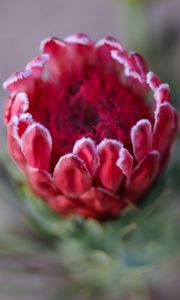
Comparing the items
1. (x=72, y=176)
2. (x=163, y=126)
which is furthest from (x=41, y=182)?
(x=163, y=126)

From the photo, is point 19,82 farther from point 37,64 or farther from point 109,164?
point 109,164

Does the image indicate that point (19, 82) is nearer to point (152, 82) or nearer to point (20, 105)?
point (20, 105)

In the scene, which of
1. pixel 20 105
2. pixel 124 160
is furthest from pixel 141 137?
pixel 20 105

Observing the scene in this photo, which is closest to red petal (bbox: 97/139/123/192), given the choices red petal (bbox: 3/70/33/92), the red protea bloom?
the red protea bloom

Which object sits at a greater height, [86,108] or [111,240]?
[86,108]

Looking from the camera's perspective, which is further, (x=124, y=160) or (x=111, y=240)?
(x=111, y=240)

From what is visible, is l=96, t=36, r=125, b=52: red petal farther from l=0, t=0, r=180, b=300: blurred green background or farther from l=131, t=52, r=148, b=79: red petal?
l=0, t=0, r=180, b=300: blurred green background
